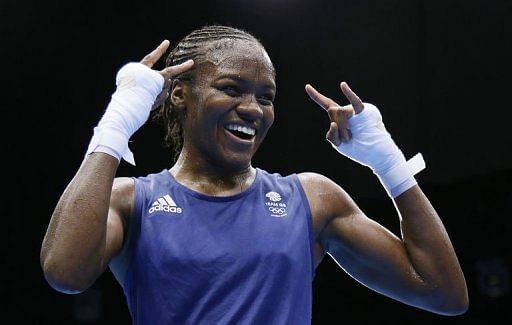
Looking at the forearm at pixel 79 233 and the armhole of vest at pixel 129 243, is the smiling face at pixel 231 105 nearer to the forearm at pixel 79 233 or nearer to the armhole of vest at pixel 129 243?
the armhole of vest at pixel 129 243

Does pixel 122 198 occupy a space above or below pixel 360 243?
above

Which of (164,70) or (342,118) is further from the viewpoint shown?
(342,118)

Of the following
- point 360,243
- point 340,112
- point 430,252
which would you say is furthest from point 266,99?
point 430,252

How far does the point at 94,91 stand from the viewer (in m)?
4.68

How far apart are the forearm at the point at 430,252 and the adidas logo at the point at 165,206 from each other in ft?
1.87

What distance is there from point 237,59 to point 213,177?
31 cm

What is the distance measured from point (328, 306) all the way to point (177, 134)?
115 inches

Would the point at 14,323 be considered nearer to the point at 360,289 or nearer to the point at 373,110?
the point at 360,289

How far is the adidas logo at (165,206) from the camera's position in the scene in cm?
203

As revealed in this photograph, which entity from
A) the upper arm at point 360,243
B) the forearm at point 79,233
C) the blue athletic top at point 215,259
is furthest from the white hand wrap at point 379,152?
the forearm at point 79,233

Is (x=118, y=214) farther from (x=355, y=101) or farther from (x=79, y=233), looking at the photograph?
(x=355, y=101)

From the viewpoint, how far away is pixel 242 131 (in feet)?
6.88

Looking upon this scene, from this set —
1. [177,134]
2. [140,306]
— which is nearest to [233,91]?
[177,134]

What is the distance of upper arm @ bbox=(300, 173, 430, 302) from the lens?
212cm
